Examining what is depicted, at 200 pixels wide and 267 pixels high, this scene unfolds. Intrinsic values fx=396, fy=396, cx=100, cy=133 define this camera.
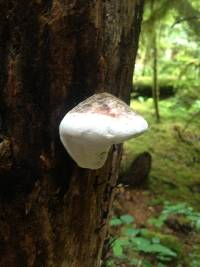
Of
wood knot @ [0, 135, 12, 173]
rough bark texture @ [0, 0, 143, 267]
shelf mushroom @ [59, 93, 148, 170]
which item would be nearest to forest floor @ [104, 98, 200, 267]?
rough bark texture @ [0, 0, 143, 267]

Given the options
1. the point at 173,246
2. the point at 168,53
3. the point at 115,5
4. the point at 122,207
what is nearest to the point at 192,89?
the point at 122,207

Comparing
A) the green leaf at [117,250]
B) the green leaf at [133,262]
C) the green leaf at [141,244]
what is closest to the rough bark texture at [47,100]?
the green leaf at [117,250]

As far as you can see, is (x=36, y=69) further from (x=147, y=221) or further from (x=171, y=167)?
(x=171, y=167)

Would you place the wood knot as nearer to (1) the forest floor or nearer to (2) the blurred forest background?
(1) the forest floor

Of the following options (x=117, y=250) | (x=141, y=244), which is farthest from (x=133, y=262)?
(x=117, y=250)

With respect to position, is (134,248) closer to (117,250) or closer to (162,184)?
(117,250)

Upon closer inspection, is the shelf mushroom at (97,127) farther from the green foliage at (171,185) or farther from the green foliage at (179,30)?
the green foliage at (179,30)
